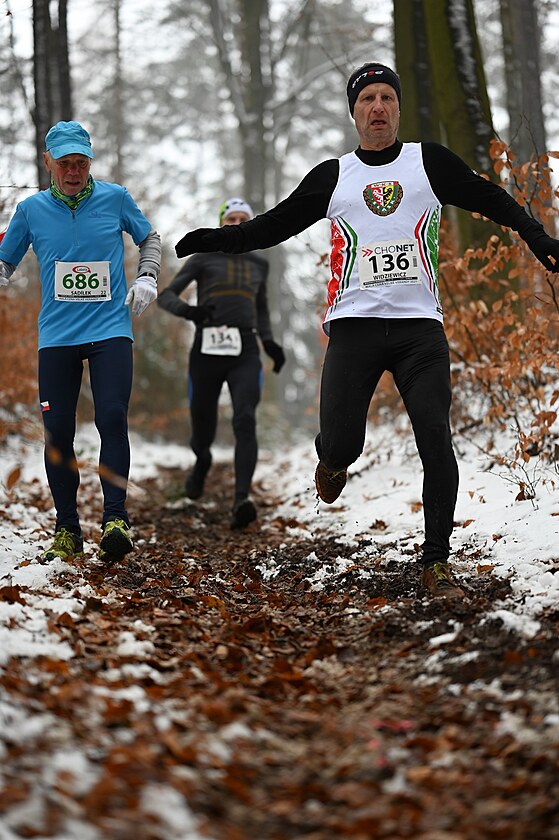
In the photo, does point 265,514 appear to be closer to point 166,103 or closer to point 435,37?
point 435,37

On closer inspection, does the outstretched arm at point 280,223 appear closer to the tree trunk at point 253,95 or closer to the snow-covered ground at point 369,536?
the snow-covered ground at point 369,536

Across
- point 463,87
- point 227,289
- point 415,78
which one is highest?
point 415,78

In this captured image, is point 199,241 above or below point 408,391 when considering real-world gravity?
above

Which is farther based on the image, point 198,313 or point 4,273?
Result: point 198,313

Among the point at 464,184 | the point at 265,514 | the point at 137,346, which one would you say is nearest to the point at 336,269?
the point at 464,184

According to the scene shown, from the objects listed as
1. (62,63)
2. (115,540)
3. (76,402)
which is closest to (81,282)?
(76,402)

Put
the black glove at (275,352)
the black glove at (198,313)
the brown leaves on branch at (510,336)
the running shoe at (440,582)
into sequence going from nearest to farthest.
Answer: the running shoe at (440,582)
the brown leaves on branch at (510,336)
the black glove at (198,313)
the black glove at (275,352)

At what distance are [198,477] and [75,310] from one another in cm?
306

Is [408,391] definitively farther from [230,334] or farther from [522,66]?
[522,66]

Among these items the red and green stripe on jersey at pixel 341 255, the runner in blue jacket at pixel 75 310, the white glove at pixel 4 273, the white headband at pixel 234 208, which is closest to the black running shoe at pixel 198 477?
the white headband at pixel 234 208

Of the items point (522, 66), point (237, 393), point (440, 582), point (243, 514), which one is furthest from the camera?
point (522, 66)

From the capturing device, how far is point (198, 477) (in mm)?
7531

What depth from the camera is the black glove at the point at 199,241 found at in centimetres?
427

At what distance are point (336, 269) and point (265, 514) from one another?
11.3 feet
